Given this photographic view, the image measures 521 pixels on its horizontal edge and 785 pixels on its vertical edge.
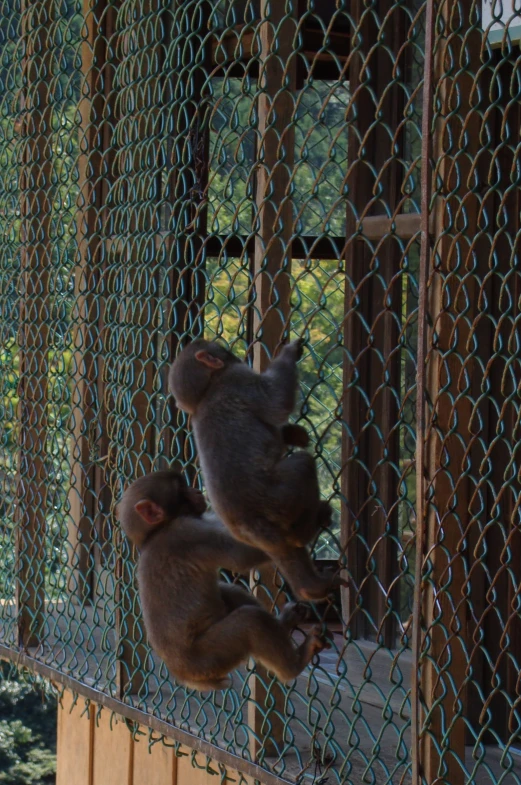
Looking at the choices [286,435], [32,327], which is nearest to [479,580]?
[286,435]

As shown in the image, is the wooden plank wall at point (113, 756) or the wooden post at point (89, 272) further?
the wooden post at point (89, 272)

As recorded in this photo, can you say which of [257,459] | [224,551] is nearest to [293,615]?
[224,551]

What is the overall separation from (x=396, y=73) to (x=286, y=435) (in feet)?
3.74

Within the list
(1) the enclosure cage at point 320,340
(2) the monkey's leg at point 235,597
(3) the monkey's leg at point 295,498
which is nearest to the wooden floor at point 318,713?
(1) the enclosure cage at point 320,340

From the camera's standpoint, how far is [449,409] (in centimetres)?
298

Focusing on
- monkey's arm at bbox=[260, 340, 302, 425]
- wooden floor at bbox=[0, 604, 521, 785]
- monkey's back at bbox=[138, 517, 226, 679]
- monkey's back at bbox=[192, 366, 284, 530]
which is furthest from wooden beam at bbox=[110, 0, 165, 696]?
monkey's arm at bbox=[260, 340, 302, 425]

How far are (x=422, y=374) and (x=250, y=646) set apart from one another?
1212mm

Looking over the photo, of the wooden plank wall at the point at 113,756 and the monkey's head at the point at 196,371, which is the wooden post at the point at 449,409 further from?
the wooden plank wall at the point at 113,756

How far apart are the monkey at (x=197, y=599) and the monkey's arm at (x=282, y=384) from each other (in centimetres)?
47

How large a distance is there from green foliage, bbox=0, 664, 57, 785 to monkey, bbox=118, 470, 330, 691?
913 centimetres

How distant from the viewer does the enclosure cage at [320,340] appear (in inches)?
115

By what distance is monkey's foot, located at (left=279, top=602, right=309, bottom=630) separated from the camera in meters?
3.44

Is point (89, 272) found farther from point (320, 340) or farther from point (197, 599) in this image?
point (197, 599)

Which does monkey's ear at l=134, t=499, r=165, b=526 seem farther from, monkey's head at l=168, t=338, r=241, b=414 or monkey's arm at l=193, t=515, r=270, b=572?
monkey's head at l=168, t=338, r=241, b=414
